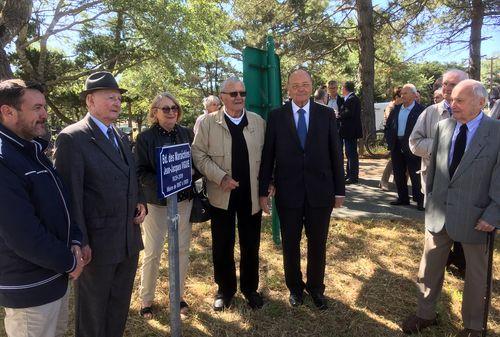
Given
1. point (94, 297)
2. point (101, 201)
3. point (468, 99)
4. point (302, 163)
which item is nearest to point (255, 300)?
point (302, 163)

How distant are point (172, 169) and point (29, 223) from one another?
845 mm

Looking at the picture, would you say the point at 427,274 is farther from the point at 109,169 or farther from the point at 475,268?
the point at 109,169

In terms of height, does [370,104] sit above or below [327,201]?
above

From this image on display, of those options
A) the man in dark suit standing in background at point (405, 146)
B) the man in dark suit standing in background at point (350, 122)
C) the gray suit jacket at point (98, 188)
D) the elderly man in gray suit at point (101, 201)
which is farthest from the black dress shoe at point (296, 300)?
the man in dark suit standing in background at point (350, 122)

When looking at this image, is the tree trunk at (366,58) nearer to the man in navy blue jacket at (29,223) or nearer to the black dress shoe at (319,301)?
the black dress shoe at (319,301)

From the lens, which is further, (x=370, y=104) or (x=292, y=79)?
(x=370, y=104)

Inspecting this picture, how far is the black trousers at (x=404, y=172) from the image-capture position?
21.1 feet

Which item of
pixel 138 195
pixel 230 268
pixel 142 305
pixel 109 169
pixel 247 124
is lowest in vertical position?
pixel 142 305

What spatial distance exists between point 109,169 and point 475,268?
2.79 m

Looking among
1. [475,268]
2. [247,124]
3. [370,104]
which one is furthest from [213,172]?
[370,104]

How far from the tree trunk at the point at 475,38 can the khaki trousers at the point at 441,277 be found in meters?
11.1

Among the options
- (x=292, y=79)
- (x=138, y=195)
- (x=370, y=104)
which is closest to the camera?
(x=138, y=195)

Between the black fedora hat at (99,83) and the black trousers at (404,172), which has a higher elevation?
the black fedora hat at (99,83)

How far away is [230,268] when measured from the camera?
12.1ft
